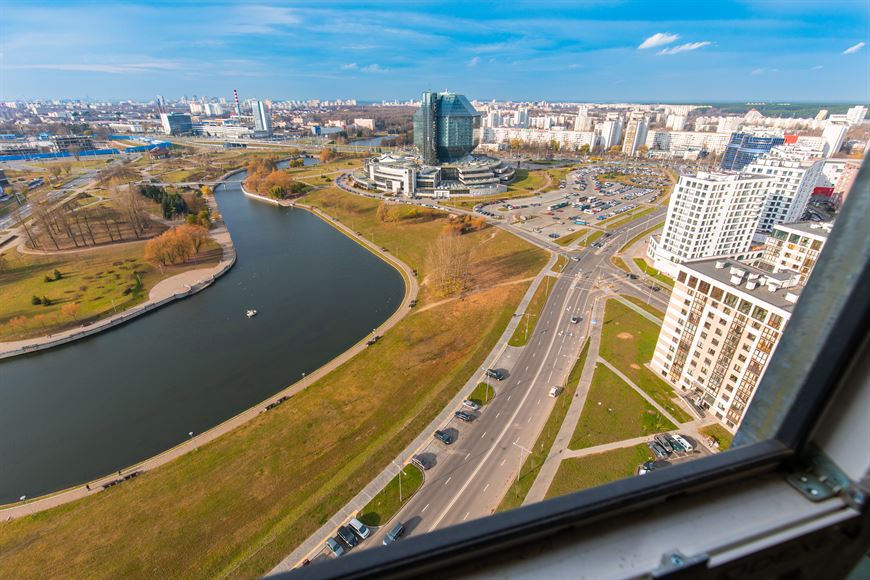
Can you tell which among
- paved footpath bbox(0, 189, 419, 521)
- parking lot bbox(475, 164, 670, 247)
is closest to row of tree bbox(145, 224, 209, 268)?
paved footpath bbox(0, 189, 419, 521)

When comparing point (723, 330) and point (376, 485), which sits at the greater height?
point (723, 330)

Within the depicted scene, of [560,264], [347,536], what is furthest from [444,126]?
[347,536]

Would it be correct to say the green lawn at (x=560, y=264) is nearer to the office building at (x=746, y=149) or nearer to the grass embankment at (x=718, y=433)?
the grass embankment at (x=718, y=433)

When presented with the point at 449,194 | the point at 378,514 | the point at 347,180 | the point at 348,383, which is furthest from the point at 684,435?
the point at 347,180

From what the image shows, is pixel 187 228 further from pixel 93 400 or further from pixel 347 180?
pixel 347 180

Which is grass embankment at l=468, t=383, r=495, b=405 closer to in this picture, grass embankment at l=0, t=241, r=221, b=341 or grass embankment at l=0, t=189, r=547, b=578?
grass embankment at l=0, t=189, r=547, b=578

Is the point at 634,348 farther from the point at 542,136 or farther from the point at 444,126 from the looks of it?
the point at 542,136
